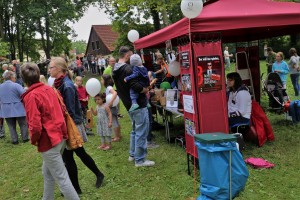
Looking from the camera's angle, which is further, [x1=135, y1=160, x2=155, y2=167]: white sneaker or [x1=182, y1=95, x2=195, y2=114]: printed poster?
[x1=135, y1=160, x2=155, y2=167]: white sneaker

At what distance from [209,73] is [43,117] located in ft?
7.25

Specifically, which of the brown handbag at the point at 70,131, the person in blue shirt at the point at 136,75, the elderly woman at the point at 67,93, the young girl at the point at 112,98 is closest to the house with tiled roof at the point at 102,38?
the young girl at the point at 112,98

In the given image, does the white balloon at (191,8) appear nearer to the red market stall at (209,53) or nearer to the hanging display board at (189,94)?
the red market stall at (209,53)

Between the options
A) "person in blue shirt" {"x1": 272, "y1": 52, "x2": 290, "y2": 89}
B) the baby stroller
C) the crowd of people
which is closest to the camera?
the crowd of people

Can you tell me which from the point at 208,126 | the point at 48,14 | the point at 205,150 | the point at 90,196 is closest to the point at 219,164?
the point at 205,150

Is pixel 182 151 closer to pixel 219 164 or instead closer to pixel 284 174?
pixel 284 174

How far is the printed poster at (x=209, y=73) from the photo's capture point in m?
4.23

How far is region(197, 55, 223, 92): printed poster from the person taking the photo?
4.23 m

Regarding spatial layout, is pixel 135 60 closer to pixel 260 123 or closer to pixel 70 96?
pixel 70 96

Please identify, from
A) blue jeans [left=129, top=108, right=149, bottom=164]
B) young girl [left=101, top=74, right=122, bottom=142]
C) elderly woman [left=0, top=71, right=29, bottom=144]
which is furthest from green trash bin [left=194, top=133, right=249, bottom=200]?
elderly woman [left=0, top=71, right=29, bottom=144]

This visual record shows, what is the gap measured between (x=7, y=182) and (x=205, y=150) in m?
3.53

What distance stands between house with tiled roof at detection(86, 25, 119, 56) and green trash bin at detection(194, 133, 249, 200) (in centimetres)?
3592

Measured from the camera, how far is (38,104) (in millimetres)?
3207

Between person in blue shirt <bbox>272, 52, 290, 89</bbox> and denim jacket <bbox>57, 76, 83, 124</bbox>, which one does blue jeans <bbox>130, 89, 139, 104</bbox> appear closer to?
denim jacket <bbox>57, 76, 83, 124</bbox>
